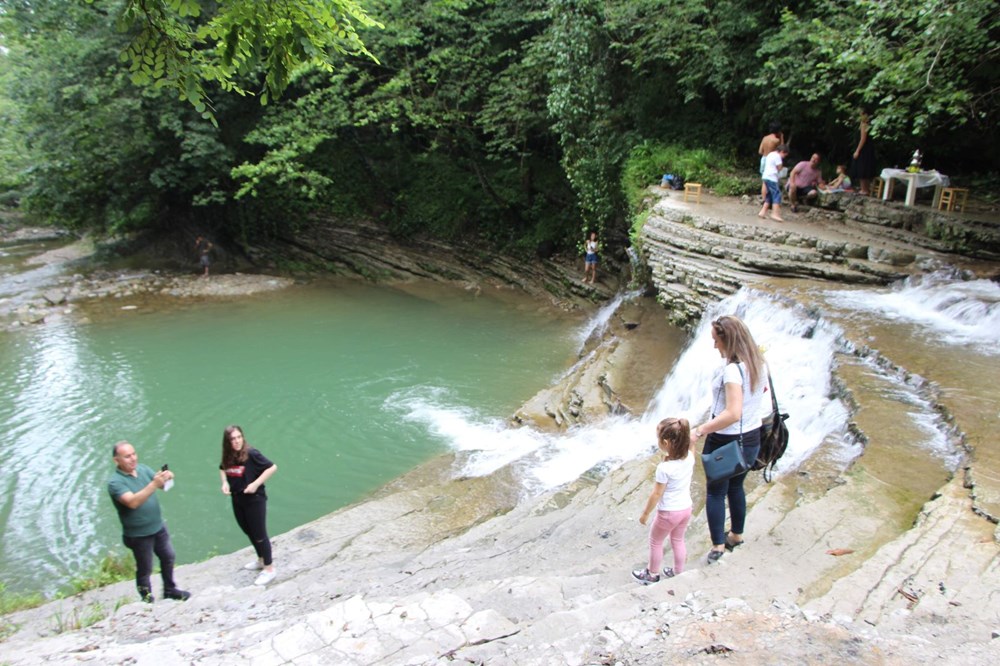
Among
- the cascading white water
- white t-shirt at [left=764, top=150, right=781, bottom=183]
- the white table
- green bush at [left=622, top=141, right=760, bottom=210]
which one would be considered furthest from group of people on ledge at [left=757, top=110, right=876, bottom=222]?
the cascading white water

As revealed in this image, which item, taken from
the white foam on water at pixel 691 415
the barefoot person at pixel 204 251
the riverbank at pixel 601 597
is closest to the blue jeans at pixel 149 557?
the riverbank at pixel 601 597

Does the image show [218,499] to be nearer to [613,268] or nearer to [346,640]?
[346,640]

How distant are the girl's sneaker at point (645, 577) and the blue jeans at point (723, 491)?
430mm

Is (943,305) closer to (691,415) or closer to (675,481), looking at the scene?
(691,415)

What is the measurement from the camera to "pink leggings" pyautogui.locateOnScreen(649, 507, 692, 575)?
401 cm

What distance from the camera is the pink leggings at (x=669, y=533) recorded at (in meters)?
4.01

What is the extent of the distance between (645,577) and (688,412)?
14.1ft

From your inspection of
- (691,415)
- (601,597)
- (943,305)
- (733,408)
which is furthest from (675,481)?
(943,305)

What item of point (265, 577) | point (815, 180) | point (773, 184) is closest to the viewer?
point (265, 577)

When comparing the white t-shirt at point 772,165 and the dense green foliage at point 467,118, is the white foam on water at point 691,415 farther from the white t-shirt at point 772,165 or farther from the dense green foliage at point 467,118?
the dense green foliage at point 467,118

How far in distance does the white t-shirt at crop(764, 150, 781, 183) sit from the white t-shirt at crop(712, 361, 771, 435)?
7.54m

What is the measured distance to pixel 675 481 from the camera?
393 centimetres

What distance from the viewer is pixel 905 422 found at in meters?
5.57

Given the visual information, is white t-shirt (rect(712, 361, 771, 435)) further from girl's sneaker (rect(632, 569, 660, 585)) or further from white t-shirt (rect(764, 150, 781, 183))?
white t-shirt (rect(764, 150, 781, 183))
